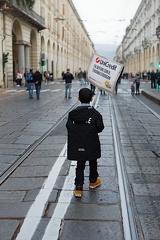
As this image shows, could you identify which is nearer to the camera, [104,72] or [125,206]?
[125,206]

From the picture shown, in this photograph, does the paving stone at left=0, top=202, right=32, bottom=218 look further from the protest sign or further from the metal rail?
the protest sign

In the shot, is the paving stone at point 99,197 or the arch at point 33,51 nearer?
the paving stone at point 99,197

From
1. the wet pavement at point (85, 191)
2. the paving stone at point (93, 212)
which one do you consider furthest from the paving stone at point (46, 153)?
the paving stone at point (93, 212)

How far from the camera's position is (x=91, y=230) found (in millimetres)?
3010

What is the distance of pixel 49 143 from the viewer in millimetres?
6660

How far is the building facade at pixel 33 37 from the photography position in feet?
90.5

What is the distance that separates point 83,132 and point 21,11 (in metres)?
26.9

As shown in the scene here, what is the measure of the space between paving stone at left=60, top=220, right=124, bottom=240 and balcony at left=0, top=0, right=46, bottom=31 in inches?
977

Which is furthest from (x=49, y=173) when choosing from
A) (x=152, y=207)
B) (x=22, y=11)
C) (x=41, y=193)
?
(x=22, y=11)

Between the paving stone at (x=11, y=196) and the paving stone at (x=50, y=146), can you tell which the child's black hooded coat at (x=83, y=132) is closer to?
the paving stone at (x=11, y=196)

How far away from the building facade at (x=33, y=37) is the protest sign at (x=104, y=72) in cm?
2107

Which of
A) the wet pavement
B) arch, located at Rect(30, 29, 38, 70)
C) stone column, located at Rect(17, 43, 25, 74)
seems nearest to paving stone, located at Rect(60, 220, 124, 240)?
the wet pavement

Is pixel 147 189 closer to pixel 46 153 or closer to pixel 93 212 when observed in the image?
pixel 93 212

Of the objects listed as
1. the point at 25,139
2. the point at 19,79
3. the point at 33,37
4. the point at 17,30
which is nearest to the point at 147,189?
the point at 25,139
